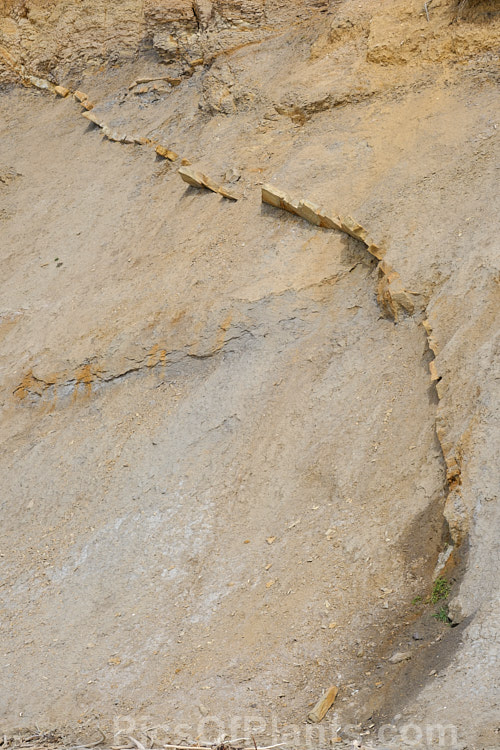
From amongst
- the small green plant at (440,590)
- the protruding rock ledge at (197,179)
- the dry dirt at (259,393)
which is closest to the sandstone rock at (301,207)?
the dry dirt at (259,393)

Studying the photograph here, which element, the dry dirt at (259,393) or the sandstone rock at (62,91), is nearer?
the dry dirt at (259,393)

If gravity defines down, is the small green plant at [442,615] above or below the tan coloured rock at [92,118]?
above

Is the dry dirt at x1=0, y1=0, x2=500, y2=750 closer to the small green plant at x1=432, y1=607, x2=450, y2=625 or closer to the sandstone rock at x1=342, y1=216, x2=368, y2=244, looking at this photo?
the small green plant at x1=432, y1=607, x2=450, y2=625

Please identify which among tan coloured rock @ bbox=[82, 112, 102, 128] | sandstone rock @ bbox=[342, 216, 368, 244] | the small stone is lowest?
tan coloured rock @ bbox=[82, 112, 102, 128]

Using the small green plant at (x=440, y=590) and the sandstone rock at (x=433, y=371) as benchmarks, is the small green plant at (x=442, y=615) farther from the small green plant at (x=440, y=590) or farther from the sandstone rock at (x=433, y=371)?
the sandstone rock at (x=433, y=371)

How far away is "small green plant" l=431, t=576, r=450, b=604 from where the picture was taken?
7148 millimetres

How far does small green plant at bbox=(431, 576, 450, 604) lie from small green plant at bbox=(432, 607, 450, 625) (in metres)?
0.13

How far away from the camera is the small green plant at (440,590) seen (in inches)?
281

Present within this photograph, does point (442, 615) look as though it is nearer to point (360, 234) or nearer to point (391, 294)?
point (391, 294)

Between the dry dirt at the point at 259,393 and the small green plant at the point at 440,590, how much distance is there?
117 mm

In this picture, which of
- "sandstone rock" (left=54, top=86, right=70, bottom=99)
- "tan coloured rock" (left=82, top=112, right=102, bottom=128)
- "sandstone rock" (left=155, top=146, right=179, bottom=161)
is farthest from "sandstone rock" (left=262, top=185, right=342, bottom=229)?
"sandstone rock" (left=54, top=86, right=70, bottom=99)

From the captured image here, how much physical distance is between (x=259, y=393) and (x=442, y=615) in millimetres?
4745

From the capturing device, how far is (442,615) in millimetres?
6961

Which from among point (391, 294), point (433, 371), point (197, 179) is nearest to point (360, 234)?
point (391, 294)
